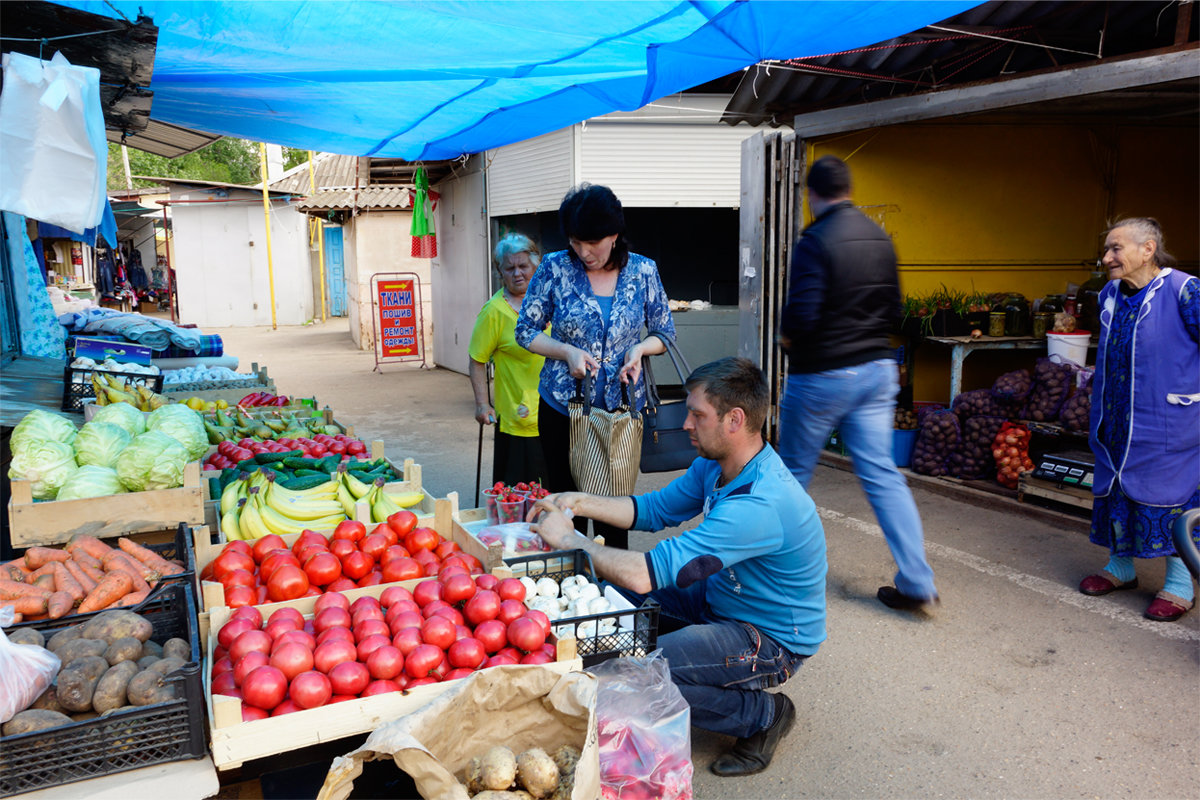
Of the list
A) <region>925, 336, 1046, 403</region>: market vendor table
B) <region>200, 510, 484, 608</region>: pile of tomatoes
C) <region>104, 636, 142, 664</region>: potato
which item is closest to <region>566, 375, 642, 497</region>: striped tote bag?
<region>200, 510, 484, 608</region>: pile of tomatoes

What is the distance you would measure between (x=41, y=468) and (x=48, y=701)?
170 cm

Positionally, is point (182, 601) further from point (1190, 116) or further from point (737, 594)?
point (1190, 116)

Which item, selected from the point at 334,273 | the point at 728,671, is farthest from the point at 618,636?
the point at 334,273

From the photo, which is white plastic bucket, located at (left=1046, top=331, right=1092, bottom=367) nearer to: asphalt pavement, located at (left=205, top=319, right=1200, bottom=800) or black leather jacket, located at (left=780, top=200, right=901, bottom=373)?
asphalt pavement, located at (left=205, top=319, right=1200, bottom=800)

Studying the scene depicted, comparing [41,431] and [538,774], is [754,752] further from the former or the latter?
[41,431]

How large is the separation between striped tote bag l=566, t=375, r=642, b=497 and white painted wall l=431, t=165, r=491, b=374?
789 centimetres

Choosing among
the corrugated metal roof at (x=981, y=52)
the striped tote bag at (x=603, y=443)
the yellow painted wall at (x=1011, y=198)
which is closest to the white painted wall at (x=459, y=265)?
the corrugated metal roof at (x=981, y=52)

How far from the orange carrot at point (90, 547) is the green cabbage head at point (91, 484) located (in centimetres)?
36

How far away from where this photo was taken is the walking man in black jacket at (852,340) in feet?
13.5

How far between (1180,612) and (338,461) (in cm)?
441

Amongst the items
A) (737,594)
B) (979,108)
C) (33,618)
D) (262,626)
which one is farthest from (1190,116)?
(33,618)

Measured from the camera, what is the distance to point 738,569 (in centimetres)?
306

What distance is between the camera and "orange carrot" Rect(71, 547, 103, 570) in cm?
284

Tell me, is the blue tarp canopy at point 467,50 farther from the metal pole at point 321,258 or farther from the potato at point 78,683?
the metal pole at point 321,258
